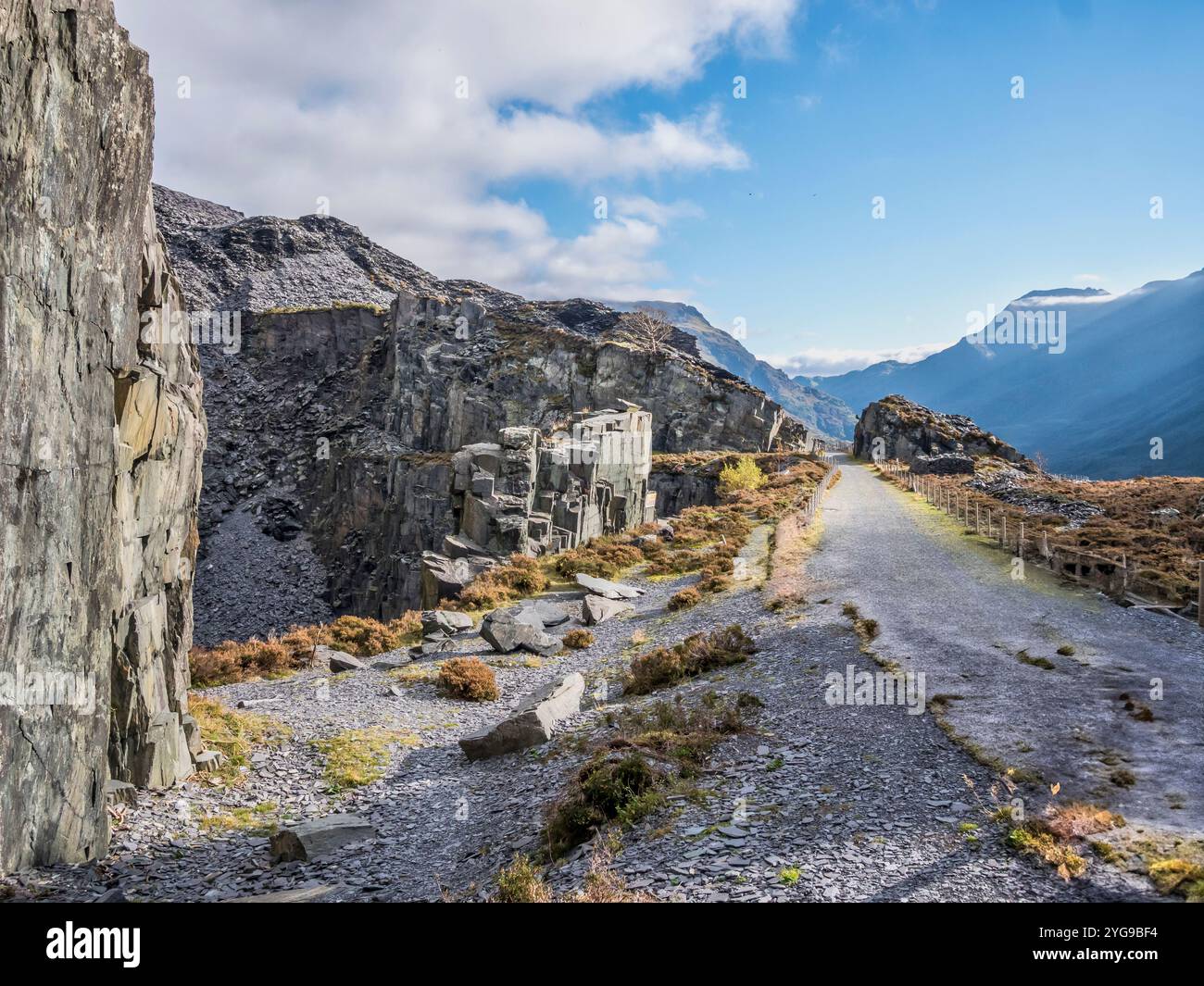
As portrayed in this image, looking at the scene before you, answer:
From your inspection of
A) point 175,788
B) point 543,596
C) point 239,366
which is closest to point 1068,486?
point 543,596

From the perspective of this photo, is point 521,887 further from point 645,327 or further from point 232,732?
point 645,327

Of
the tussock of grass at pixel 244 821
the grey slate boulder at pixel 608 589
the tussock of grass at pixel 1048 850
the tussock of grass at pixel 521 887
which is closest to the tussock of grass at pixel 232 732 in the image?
the tussock of grass at pixel 244 821

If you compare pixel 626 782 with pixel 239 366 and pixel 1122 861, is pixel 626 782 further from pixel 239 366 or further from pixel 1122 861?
pixel 239 366

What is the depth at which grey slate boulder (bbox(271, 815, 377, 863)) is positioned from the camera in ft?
35.9

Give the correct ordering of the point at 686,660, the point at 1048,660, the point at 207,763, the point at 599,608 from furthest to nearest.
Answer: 1. the point at 599,608
2. the point at 686,660
3. the point at 1048,660
4. the point at 207,763

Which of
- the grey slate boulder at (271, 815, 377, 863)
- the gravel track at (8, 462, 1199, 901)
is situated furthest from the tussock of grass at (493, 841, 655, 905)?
the grey slate boulder at (271, 815, 377, 863)

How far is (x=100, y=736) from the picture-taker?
1084 centimetres

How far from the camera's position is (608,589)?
29.2 meters

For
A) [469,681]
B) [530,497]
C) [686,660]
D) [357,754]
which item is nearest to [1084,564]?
[686,660]

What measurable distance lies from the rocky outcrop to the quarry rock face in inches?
2737

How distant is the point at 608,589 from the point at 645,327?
388 ft

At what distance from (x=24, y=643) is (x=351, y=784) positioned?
6514mm

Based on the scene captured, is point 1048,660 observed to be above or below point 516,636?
above

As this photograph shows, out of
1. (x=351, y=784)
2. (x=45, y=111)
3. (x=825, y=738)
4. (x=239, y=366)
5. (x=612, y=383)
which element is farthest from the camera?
(x=239, y=366)
